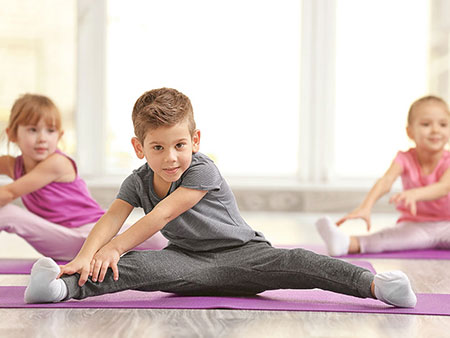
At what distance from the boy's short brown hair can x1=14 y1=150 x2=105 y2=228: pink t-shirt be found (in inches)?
34.1

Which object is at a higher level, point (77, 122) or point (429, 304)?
point (77, 122)

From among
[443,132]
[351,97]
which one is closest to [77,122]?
[351,97]

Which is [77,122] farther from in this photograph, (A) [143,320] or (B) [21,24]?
(A) [143,320]

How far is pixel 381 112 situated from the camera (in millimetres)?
4684

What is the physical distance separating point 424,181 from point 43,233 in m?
1.39

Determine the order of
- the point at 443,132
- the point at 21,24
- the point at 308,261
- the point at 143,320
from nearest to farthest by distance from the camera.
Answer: the point at 143,320, the point at 308,261, the point at 443,132, the point at 21,24

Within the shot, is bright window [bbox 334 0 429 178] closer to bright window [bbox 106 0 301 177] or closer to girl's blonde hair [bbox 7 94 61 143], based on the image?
A: bright window [bbox 106 0 301 177]

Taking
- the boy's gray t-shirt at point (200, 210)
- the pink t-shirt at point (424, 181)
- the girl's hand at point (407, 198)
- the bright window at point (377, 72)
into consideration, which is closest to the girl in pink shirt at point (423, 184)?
the pink t-shirt at point (424, 181)

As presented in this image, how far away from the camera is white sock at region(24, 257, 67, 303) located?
159 centimetres

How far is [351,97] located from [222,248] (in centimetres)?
304

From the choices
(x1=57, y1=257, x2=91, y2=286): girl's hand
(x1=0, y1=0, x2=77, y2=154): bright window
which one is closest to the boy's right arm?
(x1=57, y1=257, x2=91, y2=286): girl's hand

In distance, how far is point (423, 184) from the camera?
281 cm

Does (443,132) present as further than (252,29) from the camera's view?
No

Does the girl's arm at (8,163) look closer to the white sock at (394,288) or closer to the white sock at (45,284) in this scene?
the white sock at (45,284)
